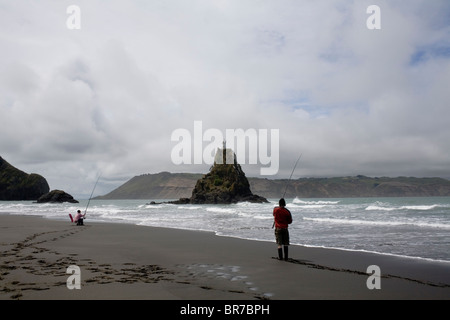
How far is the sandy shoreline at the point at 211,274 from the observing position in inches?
239

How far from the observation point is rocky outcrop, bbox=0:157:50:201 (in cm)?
14375

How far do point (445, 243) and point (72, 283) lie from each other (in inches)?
499

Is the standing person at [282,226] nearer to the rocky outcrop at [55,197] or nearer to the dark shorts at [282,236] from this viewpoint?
the dark shorts at [282,236]

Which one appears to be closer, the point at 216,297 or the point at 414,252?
the point at 216,297

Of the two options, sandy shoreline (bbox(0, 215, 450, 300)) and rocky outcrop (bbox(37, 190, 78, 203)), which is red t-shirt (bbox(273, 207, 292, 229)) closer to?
sandy shoreline (bbox(0, 215, 450, 300))

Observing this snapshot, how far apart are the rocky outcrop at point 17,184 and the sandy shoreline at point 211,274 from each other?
506 ft

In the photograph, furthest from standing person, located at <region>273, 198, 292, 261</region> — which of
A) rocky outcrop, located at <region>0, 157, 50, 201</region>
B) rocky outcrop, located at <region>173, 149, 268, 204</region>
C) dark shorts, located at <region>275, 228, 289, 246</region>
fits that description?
rocky outcrop, located at <region>0, 157, 50, 201</region>

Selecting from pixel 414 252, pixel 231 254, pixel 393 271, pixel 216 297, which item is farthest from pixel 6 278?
pixel 414 252

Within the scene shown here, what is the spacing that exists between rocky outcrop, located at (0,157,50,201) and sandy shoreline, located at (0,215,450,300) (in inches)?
6068

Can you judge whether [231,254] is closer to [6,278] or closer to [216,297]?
[216,297]

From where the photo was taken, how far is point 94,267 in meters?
8.56

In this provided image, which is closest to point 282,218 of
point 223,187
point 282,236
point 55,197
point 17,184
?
point 282,236

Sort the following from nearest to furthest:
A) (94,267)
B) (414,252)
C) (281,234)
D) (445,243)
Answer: (94,267) → (281,234) → (414,252) → (445,243)
